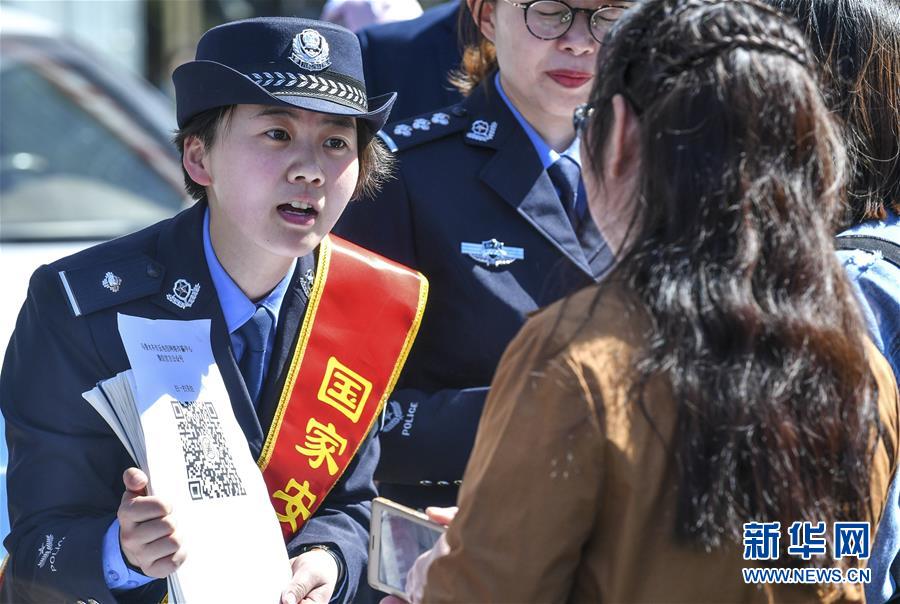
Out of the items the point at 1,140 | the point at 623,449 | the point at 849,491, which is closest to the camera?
the point at 623,449

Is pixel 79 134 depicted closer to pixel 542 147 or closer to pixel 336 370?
pixel 542 147

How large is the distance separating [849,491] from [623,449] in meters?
0.33

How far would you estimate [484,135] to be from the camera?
2.74m

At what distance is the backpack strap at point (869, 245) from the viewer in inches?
81.1

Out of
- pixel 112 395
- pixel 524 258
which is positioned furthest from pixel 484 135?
pixel 112 395

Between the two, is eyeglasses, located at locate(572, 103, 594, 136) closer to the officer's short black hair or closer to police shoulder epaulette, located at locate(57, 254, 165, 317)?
the officer's short black hair

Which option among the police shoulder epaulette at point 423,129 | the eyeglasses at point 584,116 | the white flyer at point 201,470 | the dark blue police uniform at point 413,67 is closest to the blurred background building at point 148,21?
the dark blue police uniform at point 413,67

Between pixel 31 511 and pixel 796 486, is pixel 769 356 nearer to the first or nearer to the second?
pixel 796 486

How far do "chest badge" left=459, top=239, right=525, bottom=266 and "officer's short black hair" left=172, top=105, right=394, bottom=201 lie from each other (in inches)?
9.0

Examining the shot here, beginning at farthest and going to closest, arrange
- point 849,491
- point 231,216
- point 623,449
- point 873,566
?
point 231,216 → point 873,566 → point 849,491 → point 623,449

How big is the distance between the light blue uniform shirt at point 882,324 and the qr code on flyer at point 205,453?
41.2 inches

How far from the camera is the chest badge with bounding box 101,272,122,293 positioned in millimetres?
2229

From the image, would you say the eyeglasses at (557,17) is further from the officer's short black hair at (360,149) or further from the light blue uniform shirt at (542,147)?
the officer's short black hair at (360,149)

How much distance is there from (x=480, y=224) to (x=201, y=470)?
87 centimetres
